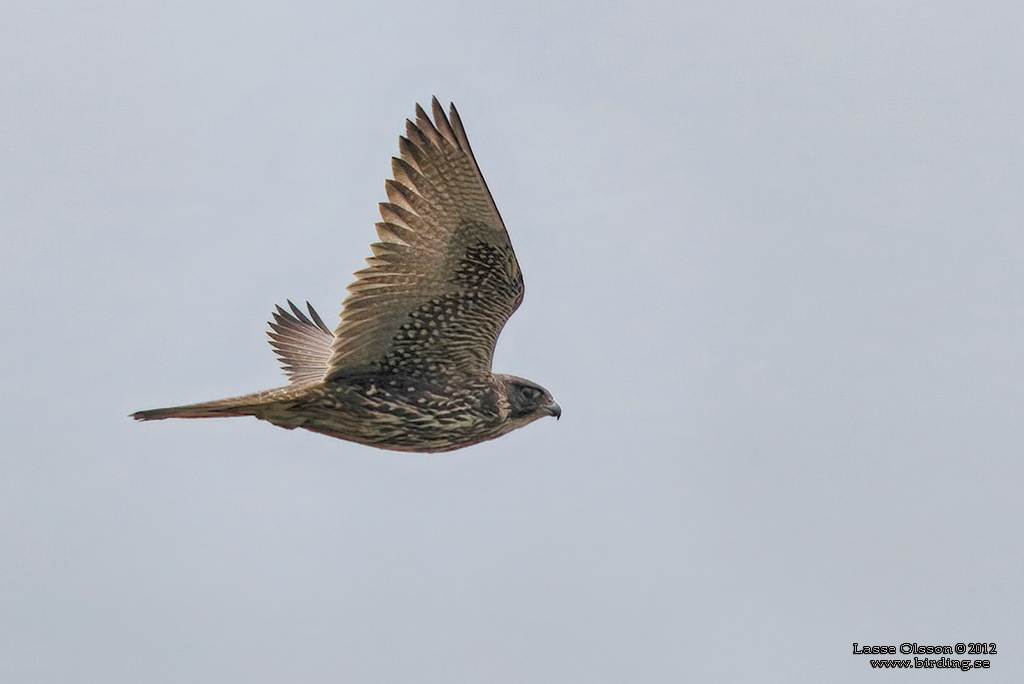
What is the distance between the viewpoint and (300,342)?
49.9 feet

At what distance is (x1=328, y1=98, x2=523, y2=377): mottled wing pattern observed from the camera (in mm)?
11477

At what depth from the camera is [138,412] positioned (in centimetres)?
1080

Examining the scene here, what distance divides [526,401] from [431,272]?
176 cm

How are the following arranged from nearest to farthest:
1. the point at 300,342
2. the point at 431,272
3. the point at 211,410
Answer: the point at 211,410
the point at 431,272
the point at 300,342

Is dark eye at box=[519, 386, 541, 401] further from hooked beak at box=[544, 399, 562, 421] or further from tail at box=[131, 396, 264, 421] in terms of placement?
tail at box=[131, 396, 264, 421]

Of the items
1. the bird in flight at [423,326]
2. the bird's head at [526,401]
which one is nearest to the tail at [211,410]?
the bird in flight at [423,326]

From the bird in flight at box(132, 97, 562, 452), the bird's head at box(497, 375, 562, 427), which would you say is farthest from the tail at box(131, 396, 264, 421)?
the bird's head at box(497, 375, 562, 427)

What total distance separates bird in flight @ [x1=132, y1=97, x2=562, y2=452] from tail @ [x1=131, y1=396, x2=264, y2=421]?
0.01 m

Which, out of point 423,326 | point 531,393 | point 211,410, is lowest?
point 211,410

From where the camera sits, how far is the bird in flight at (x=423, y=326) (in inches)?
453

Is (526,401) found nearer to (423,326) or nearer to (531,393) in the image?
(531,393)

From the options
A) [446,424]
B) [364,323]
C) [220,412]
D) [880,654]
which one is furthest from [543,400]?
[880,654]

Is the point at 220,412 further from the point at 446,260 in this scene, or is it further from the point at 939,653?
the point at 939,653

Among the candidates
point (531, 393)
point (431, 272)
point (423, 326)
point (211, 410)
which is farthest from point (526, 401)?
point (211, 410)
